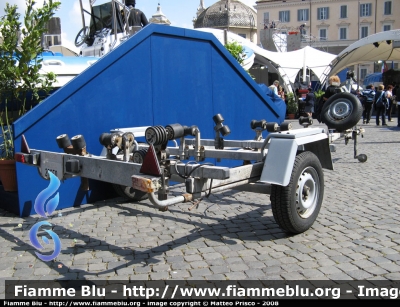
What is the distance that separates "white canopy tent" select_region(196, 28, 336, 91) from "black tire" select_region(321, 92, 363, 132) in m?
19.3

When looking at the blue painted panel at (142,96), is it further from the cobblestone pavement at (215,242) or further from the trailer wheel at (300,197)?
the trailer wheel at (300,197)

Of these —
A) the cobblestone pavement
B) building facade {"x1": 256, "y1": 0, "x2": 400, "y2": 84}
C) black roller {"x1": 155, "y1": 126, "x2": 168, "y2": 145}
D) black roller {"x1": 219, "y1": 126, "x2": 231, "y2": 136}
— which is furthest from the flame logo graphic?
building facade {"x1": 256, "y1": 0, "x2": 400, "y2": 84}

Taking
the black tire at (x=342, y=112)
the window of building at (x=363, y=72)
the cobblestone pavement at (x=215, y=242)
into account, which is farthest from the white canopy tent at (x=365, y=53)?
the window of building at (x=363, y=72)

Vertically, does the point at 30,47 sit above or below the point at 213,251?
above

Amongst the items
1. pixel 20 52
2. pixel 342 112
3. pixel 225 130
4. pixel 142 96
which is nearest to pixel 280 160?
pixel 225 130

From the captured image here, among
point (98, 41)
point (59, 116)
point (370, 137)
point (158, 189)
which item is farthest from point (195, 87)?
point (370, 137)

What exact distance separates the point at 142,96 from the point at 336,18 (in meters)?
71.1

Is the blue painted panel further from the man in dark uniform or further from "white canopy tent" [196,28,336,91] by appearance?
"white canopy tent" [196,28,336,91]

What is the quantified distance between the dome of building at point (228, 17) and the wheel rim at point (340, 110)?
232 feet

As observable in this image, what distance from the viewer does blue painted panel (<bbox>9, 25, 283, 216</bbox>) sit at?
590cm

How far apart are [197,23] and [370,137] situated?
7086cm

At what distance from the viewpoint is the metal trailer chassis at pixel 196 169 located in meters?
3.82

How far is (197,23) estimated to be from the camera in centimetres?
8206

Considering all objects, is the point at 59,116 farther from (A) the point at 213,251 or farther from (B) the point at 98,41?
(B) the point at 98,41
